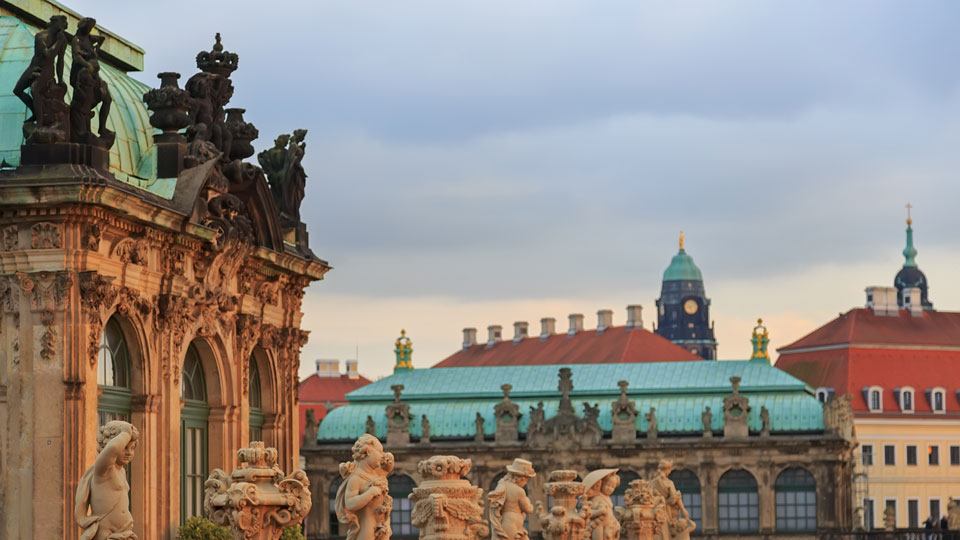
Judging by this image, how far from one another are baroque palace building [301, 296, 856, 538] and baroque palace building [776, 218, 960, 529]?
18.0 metres

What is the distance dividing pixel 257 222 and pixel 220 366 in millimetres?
2835

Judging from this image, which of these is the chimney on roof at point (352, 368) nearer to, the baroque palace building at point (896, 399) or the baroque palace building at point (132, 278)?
the baroque palace building at point (896, 399)

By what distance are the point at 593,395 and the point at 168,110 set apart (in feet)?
223

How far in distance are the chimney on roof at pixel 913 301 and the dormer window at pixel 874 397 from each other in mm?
10069

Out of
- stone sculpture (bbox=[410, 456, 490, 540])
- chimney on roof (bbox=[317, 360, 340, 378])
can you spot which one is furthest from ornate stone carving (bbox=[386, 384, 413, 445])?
stone sculpture (bbox=[410, 456, 490, 540])

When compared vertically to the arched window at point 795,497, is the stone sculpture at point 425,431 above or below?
above

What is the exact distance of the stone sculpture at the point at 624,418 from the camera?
101 m

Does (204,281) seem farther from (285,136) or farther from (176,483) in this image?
(285,136)

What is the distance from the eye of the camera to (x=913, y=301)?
136 meters

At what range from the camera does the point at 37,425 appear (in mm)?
33688

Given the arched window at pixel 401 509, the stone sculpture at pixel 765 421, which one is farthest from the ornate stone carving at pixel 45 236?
the stone sculpture at pixel 765 421

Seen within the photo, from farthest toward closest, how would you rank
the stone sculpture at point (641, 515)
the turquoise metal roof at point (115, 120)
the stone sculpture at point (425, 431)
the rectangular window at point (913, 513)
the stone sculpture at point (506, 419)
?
the rectangular window at point (913, 513)
the stone sculpture at point (425, 431)
the stone sculpture at point (506, 419)
the turquoise metal roof at point (115, 120)
the stone sculpture at point (641, 515)

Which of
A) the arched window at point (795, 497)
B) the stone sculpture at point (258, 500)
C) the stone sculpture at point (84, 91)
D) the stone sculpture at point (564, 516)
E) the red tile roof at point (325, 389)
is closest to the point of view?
the stone sculpture at point (258, 500)

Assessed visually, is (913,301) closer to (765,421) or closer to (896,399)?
(896,399)
